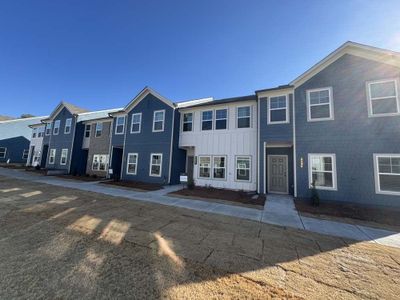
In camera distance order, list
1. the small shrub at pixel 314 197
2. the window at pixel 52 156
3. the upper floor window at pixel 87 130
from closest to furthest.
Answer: the small shrub at pixel 314 197 → the upper floor window at pixel 87 130 → the window at pixel 52 156

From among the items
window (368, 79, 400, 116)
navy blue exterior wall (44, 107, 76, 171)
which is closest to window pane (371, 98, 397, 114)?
window (368, 79, 400, 116)

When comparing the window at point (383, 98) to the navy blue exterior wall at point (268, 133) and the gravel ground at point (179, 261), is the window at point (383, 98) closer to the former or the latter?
the navy blue exterior wall at point (268, 133)

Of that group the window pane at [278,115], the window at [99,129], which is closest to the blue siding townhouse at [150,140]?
the window at [99,129]

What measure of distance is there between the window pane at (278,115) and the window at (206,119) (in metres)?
4.44

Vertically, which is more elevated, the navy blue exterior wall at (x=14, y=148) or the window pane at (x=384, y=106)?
the window pane at (x=384, y=106)

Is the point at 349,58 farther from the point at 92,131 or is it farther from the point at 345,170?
the point at 92,131

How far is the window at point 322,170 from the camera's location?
9450 mm

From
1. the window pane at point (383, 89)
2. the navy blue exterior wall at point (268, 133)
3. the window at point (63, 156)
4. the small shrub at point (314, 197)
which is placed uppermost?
the window pane at point (383, 89)

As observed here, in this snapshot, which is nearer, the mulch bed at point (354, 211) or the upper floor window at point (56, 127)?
the mulch bed at point (354, 211)

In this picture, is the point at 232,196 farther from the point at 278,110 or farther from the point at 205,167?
the point at 278,110

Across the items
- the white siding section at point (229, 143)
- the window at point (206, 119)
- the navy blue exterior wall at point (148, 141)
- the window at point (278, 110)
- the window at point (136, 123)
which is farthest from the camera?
the window at point (136, 123)

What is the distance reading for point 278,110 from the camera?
11.2 m

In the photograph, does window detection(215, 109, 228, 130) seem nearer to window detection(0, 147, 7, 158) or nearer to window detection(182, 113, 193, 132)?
window detection(182, 113, 193, 132)

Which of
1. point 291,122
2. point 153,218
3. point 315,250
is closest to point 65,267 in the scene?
point 153,218
